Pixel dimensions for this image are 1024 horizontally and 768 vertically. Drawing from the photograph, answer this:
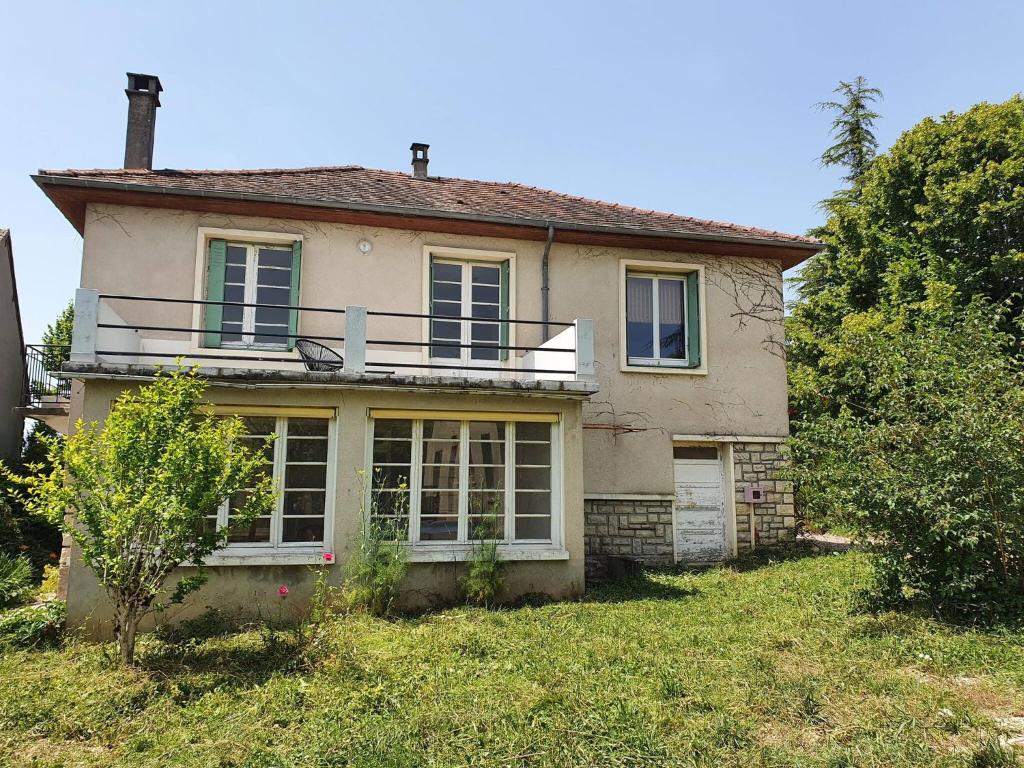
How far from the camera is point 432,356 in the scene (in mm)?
10969

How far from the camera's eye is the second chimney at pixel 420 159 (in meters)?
14.1

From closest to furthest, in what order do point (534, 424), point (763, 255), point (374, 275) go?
1. point (534, 424)
2. point (374, 275)
3. point (763, 255)

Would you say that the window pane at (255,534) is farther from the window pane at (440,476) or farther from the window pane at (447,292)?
Answer: the window pane at (447,292)

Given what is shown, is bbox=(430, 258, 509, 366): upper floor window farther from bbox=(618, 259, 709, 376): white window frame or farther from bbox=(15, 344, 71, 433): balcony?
bbox=(15, 344, 71, 433): balcony

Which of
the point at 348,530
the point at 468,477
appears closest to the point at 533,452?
the point at 468,477

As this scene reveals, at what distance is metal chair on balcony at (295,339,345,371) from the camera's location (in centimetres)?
889

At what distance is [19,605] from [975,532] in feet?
36.2

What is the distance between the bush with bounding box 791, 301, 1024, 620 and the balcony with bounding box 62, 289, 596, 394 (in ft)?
10.7

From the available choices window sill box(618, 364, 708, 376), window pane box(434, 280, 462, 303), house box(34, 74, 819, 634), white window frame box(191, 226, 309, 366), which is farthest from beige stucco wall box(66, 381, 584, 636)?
window pane box(434, 280, 462, 303)

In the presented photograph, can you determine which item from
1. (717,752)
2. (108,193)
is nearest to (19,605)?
(108,193)

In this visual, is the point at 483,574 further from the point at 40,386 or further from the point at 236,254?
the point at 40,386

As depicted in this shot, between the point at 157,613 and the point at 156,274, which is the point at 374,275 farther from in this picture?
the point at 157,613

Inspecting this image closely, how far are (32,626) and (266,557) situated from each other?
2380 mm

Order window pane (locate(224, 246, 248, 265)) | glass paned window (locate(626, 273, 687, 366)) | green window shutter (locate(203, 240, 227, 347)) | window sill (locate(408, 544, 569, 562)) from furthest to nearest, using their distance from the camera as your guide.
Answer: glass paned window (locate(626, 273, 687, 366)) → window pane (locate(224, 246, 248, 265)) → green window shutter (locate(203, 240, 227, 347)) → window sill (locate(408, 544, 569, 562))
